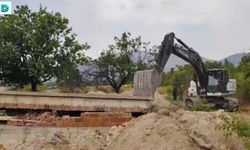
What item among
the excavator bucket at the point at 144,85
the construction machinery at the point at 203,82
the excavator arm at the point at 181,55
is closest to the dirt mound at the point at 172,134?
the excavator bucket at the point at 144,85

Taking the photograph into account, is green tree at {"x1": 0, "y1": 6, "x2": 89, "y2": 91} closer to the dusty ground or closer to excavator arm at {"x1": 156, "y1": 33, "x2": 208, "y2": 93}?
excavator arm at {"x1": 156, "y1": 33, "x2": 208, "y2": 93}

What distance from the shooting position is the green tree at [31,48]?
27.0 metres

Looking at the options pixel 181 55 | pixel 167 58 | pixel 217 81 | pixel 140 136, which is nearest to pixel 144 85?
pixel 140 136

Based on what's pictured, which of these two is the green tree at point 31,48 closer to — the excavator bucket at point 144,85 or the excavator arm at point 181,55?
the excavator arm at point 181,55

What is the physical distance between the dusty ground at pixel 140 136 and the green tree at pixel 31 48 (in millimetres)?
17221

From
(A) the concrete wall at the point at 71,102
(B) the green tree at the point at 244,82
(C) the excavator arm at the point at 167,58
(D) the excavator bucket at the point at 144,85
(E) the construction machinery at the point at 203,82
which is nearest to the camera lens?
(A) the concrete wall at the point at 71,102

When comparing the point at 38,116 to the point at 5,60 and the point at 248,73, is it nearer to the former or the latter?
the point at 5,60

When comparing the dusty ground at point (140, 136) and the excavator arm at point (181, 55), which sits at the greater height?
the excavator arm at point (181, 55)

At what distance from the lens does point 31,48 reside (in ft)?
90.0

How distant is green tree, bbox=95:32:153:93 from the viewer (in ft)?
111

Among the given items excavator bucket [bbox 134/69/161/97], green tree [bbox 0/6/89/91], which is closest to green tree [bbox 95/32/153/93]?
green tree [bbox 0/6/89/91]

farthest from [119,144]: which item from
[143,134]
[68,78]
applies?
[68,78]

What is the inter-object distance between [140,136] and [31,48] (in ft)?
61.5

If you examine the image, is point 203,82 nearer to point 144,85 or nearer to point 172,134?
point 144,85
